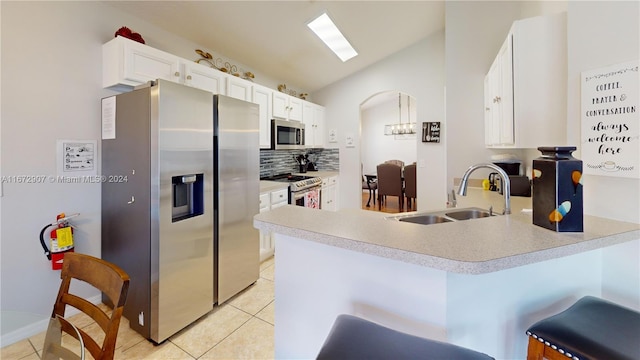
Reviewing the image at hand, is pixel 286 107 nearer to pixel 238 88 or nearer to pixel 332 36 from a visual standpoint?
pixel 238 88

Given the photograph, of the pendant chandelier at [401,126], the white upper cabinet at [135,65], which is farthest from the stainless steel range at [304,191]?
the pendant chandelier at [401,126]

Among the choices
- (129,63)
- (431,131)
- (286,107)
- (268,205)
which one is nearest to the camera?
(129,63)

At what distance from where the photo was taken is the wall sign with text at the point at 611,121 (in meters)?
1.00

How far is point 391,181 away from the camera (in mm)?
5895

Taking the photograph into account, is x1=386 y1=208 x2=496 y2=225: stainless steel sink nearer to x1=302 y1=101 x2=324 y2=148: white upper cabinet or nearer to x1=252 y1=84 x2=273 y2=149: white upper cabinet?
x1=252 y1=84 x2=273 y2=149: white upper cabinet

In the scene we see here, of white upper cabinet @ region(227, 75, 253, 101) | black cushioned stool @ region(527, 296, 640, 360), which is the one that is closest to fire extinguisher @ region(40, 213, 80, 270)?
white upper cabinet @ region(227, 75, 253, 101)

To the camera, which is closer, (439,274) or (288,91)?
(439,274)

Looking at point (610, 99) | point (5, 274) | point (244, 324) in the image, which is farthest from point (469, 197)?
point (5, 274)

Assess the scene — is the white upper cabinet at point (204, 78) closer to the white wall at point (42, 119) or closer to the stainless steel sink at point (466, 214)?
the white wall at point (42, 119)

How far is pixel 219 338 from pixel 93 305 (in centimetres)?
109

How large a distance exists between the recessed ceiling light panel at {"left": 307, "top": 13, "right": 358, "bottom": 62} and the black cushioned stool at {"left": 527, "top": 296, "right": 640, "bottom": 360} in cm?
310

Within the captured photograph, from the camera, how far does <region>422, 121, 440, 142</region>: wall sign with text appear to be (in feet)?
13.7

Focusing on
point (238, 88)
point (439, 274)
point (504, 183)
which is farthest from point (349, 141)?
point (439, 274)

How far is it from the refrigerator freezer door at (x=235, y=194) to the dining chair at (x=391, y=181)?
13.0 ft
